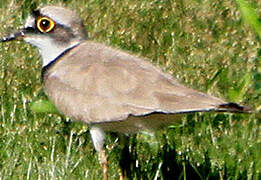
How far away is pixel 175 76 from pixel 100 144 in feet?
5.11

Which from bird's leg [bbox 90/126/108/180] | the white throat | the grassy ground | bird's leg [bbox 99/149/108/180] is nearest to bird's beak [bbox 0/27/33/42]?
the white throat

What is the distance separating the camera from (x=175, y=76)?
6.62 m

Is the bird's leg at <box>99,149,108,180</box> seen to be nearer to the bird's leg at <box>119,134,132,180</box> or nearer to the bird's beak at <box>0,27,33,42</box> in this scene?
the bird's leg at <box>119,134,132,180</box>

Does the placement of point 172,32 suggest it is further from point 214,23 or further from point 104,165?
point 104,165

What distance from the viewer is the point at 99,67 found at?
5137mm

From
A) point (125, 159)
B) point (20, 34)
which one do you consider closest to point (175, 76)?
point (125, 159)

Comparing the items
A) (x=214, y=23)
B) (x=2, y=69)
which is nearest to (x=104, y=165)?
(x=2, y=69)

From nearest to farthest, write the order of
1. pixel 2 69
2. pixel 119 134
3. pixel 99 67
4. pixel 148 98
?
1. pixel 148 98
2. pixel 99 67
3. pixel 119 134
4. pixel 2 69

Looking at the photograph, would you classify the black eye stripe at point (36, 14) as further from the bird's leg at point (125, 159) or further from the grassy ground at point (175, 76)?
the bird's leg at point (125, 159)

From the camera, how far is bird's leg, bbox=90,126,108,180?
519cm

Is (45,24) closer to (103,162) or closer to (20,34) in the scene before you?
(20,34)

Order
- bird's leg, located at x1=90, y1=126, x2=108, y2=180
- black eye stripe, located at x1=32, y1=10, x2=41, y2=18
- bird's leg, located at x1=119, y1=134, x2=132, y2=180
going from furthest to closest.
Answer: black eye stripe, located at x1=32, y1=10, x2=41, y2=18 → bird's leg, located at x1=119, y1=134, x2=132, y2=180 → bird's leg, located at x1=90, y1=126, x2=108, y2=180

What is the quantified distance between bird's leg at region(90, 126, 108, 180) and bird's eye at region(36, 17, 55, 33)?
814 millimetres

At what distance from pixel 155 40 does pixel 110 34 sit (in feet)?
1.36
